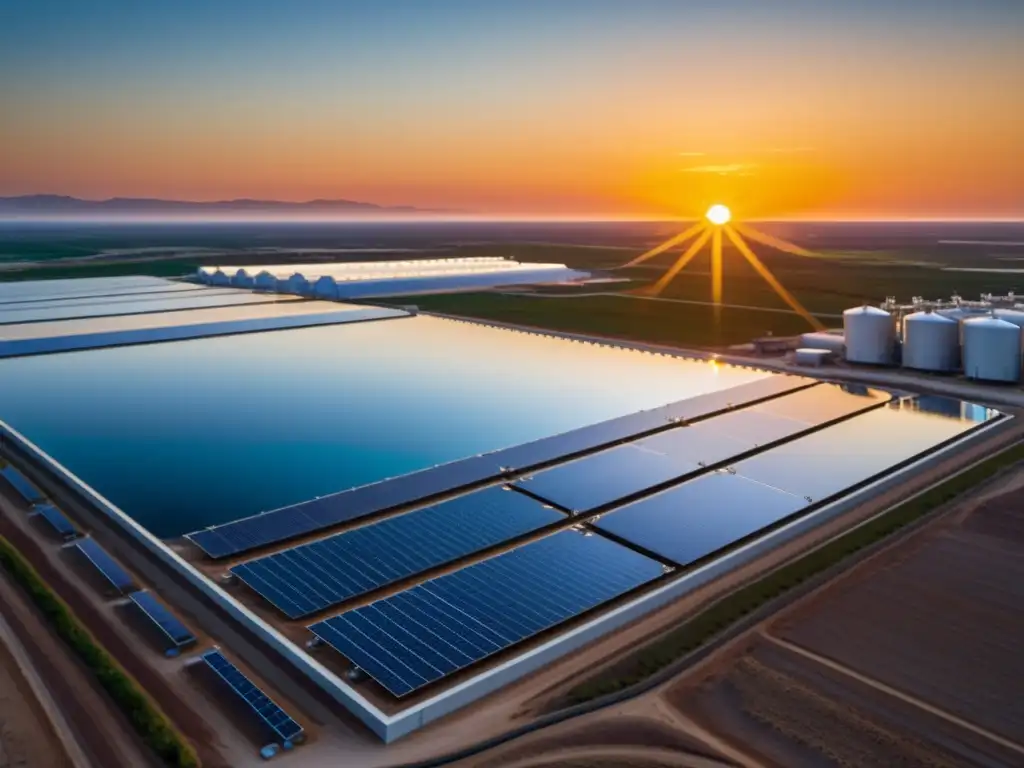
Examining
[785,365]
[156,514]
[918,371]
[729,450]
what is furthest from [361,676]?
[918,371]

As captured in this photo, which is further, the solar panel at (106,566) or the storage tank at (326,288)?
the storage tank at (326,288)

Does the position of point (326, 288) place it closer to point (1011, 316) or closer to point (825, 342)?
point (825, 342)

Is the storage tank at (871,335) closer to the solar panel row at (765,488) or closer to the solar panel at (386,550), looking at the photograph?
the solar panel row at (765,488)

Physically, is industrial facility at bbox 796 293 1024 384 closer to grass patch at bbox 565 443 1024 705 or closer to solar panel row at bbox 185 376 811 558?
solar panel row at bbox 185 376 811 558

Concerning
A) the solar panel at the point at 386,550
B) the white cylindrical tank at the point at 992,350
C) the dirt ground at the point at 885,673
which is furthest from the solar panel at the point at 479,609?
the white cylindrical tank at the point at 992,350

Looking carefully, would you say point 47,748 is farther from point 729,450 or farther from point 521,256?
point 521,256

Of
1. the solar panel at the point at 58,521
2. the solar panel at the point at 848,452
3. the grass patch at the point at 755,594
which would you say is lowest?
the grass patch at the point at 755,594

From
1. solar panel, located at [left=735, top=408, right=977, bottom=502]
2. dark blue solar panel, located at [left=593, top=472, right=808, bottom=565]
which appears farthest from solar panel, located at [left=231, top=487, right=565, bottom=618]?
solar panel, located at [left=735, top=408, right=977, bottom=502]
